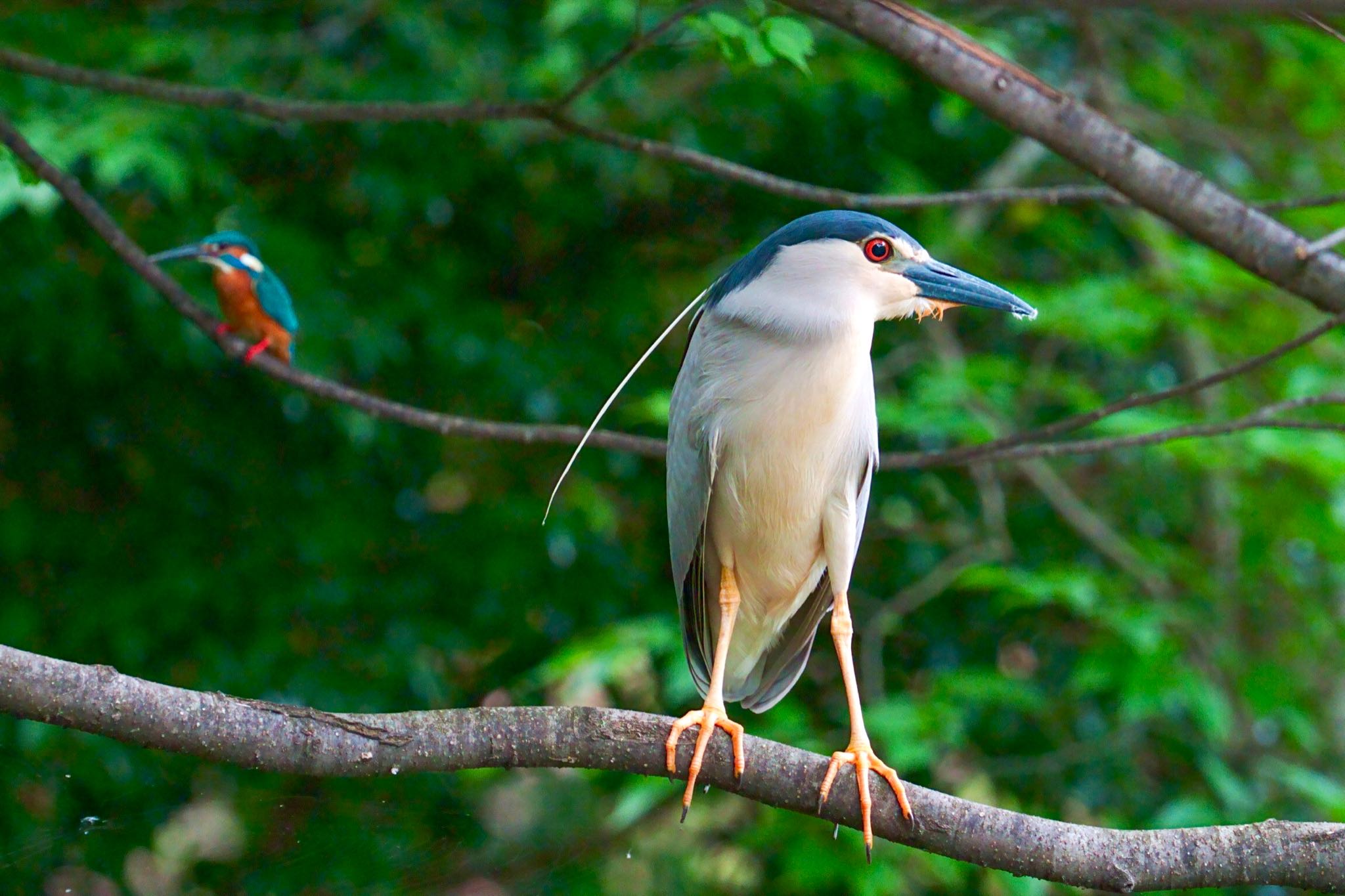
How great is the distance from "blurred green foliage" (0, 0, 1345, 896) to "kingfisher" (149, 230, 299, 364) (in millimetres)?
178

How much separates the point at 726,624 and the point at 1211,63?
3.79m

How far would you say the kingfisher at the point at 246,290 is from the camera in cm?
340

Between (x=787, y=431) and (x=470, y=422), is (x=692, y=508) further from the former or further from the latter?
(x=470, y=422)

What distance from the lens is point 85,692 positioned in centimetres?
149

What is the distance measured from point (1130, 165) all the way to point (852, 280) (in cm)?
51

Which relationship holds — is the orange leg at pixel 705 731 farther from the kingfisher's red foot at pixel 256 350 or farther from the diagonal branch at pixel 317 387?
the kingfisher's red foot at pixel 256 350

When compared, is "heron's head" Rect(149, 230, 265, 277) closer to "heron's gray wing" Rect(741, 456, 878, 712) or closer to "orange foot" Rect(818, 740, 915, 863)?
"heron's gray wing" Rect(741, 456, 878, 712)

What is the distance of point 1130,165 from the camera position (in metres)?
2.07

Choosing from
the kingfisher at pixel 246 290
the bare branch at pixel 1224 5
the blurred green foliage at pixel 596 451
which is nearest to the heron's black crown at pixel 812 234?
the blurred green foliage at pixel 596 451

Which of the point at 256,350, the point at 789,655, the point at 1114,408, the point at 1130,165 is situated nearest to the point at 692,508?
the point at 789,655

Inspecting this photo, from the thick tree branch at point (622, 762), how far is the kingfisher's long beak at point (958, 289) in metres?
0.77

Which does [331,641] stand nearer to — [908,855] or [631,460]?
[631,460]

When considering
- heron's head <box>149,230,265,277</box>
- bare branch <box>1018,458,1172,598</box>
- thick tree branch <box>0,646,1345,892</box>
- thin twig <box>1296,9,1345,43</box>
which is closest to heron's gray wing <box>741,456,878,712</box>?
thick tree branch <box>0,646,1345,892</box>

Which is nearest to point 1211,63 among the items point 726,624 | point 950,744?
point 950,744
